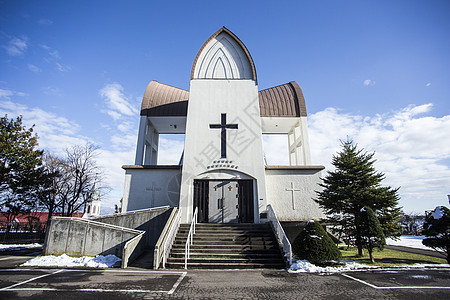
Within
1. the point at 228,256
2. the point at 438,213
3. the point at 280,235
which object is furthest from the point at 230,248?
the point at 438,213

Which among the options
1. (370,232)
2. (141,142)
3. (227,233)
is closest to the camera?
(370,232)

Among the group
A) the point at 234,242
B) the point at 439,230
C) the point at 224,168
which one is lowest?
the point at 234,242

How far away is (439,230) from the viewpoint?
8.34 meters

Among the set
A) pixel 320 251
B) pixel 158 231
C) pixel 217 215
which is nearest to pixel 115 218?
pixel 158 231

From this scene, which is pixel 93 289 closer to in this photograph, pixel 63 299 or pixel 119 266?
pixel 63 299

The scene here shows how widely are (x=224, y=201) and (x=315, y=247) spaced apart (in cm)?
566

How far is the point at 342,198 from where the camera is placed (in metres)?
10.2

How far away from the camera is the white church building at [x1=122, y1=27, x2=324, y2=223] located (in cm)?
1251

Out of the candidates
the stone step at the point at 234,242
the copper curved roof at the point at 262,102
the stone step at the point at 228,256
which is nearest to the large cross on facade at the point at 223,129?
the stone step at the point at 234,242

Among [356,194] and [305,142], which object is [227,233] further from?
[305,142]

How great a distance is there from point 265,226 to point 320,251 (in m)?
3.36

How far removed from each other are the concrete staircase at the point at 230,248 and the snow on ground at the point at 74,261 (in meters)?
2.29

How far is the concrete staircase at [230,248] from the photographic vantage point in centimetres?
800

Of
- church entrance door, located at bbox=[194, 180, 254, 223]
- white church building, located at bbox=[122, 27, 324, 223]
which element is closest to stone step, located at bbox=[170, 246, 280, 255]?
white church building, located at bbox=[122, 27, 324, 223]
